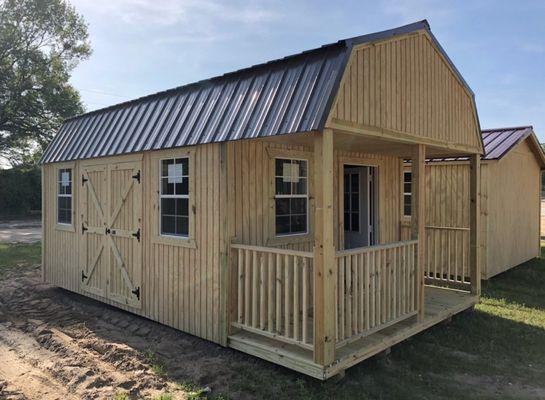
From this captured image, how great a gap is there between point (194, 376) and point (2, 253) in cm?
1055

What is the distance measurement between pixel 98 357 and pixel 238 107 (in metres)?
3.22

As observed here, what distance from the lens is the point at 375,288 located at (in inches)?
188

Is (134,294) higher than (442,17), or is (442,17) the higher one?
(442,17)

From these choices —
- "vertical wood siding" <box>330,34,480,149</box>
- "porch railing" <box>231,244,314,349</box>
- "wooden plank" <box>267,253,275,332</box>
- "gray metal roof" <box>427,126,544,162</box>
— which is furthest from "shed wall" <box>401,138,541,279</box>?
"wooden plank" <box>267,253,275,332</box>

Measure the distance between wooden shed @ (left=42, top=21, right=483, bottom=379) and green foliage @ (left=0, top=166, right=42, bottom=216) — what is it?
21.1 meters

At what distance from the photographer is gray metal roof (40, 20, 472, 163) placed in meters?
3.98

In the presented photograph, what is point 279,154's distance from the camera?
5.48 metres

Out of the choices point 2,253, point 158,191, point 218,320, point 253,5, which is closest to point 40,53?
point 2,253

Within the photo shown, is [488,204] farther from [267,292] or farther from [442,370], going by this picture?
[267,292]

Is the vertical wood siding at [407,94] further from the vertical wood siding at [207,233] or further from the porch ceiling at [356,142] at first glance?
the vertical wood siding at [207,233]

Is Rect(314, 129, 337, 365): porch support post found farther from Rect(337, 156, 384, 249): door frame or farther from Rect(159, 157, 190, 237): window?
Rect(337, 156, 384, 249): door frame

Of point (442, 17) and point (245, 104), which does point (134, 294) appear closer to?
point (245, 104)

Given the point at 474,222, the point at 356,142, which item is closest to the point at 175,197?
the point at 356,142

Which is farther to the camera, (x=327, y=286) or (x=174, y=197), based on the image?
(x=174, y=197)
